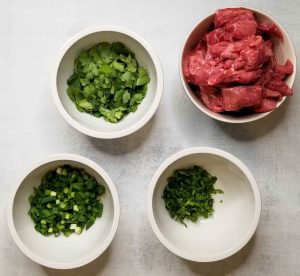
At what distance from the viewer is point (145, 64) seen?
5.68ft

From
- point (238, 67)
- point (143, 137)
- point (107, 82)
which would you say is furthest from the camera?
point (143, 137)

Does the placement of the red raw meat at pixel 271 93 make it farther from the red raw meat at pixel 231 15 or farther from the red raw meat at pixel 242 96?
the red raw meat at pixel 231 15

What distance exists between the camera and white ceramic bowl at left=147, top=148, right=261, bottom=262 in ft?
5.37

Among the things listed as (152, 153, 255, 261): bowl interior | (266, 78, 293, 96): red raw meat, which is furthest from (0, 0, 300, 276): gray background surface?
(266, 78, 293, 96): red raw meat

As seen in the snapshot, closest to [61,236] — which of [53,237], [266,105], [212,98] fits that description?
[53,237]

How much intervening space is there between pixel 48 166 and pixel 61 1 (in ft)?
1.86

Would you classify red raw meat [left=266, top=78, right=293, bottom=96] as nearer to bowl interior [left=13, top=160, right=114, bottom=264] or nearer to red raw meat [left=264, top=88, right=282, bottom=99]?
red raw meat [left=264, top=88, right=282, bottom=99]

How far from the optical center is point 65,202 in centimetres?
172

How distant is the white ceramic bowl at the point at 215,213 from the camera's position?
64.5 inches

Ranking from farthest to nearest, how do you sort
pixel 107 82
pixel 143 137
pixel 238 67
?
pixel 143 137
pixel 107 82
pixel 238 67

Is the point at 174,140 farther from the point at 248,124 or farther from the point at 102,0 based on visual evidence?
the point at 102,0

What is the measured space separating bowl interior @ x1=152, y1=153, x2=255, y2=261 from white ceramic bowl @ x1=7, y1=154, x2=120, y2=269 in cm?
15

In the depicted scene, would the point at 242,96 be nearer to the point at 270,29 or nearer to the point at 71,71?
the point at 270,29

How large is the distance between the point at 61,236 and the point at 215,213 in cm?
51
